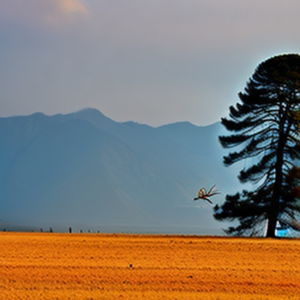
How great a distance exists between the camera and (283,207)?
38781mm

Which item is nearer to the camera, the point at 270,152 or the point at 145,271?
the point at 145,271

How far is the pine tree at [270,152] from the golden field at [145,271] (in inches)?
371

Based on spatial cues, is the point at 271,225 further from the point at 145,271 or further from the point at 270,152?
the point at 145,271

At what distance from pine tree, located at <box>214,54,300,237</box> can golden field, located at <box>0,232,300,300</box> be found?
30.9 feet

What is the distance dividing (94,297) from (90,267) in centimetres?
428

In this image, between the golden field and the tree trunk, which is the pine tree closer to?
the tree trunk

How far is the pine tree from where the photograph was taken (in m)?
38.6

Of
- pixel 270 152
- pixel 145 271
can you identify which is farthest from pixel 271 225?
pixel 145 271

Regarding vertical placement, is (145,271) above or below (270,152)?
below

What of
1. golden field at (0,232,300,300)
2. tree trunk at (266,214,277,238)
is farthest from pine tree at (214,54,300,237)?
golden field at (0,232,300,300)

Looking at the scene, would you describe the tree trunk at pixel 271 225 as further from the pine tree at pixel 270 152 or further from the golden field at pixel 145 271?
the golden field at pixel 145 271

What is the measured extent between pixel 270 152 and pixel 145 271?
2032 centimetres

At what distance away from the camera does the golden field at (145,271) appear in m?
17.9

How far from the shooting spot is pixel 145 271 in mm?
20828
